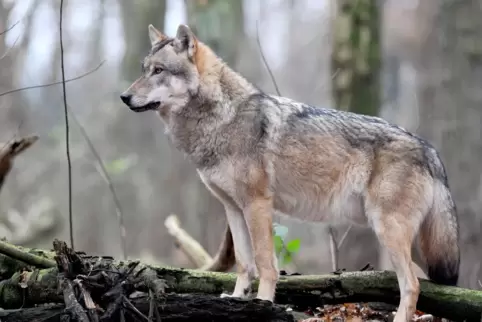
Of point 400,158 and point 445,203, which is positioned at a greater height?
point 400,158

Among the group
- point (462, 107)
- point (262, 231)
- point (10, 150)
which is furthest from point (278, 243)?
point (462, 107)

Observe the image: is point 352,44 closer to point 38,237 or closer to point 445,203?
point 445,203

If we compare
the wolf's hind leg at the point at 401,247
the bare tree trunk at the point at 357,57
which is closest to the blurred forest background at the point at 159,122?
the bare tree trunk at the point at 357,57

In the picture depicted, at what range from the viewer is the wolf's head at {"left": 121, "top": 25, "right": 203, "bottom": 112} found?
4.82m

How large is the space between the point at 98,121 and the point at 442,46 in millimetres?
14953

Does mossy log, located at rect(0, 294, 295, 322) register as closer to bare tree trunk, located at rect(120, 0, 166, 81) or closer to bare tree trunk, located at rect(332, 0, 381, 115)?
bare tree trunk, located at rect(332, 0, 381, 115)

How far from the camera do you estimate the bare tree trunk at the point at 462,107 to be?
30.2 feet

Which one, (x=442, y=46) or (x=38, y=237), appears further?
(x=38, y=237)

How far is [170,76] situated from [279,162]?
111 centimetres

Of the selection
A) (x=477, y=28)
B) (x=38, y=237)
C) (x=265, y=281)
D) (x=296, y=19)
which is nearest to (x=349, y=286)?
(x=265, y=281)

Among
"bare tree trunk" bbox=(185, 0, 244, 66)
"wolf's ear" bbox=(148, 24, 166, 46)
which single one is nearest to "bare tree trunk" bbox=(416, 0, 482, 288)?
"bare tree trunk" bbox=(185, 0, 244, 66)

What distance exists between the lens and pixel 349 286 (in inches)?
181

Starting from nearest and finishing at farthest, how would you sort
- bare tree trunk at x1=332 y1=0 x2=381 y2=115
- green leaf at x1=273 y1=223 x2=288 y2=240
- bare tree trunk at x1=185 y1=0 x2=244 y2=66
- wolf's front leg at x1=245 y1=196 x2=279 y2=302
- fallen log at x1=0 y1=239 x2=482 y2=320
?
1. fallen log at x1=0 y1=239 x2=482 y2=320
2. wolf's front leg at x1=245 y1=196 x2=279 y2=302
3. green leaf at x1=273 y1=223 x2=288 y2=240
4. bare tree trunk at x1=332 y1=0 x2=381 y2=115
5. bare tree trunk at x1=185 y1=0 x2=244 y2=66

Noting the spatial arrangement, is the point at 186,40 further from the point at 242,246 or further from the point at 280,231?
the point at 280,231
